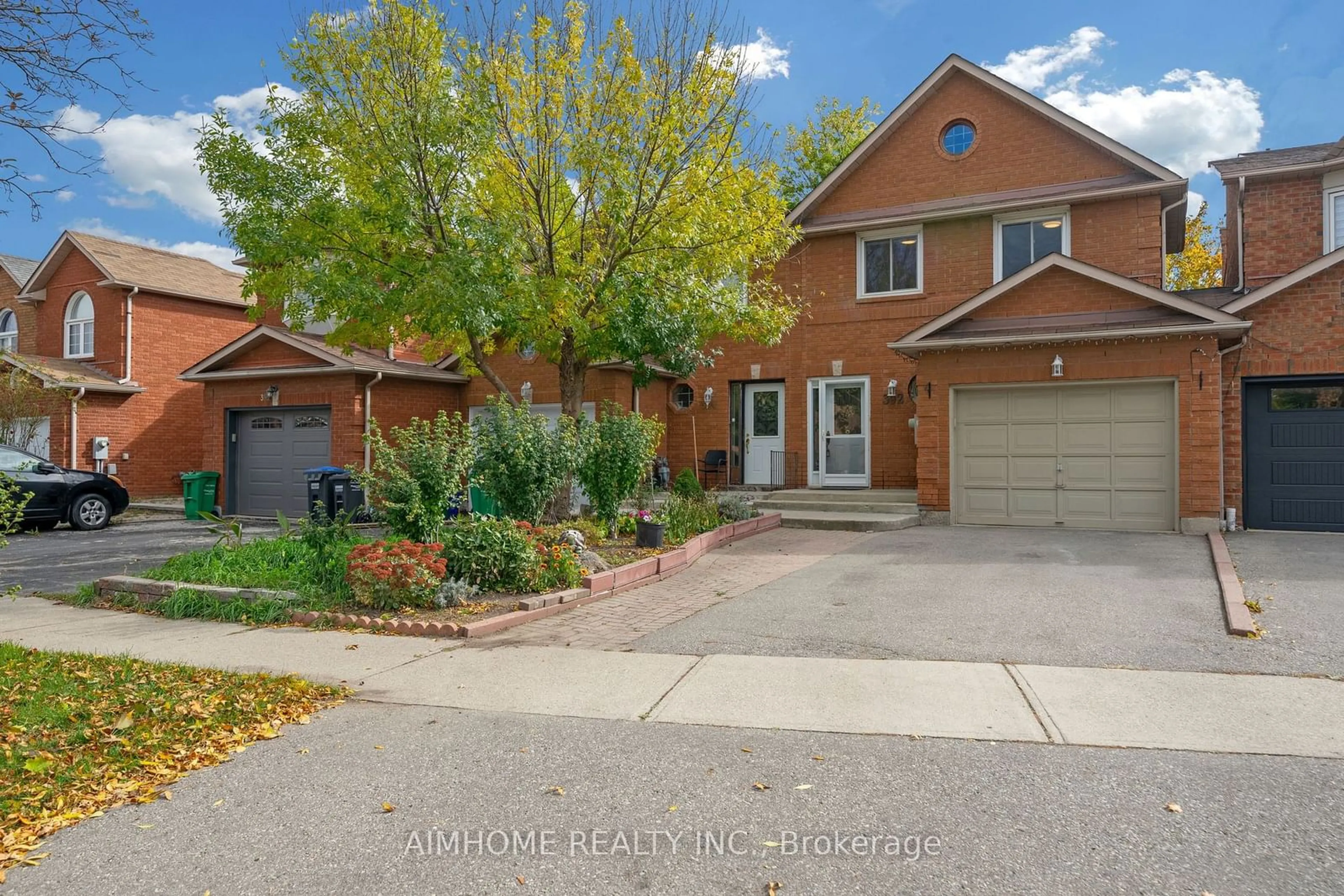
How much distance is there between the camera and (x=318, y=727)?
4711 mm

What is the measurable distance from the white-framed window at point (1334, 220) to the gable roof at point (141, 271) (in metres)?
23.1

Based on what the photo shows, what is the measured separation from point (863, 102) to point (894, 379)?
55.8 feet

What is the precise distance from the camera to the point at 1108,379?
12.7 meters

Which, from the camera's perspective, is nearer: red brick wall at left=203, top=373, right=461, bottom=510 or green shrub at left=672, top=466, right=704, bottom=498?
green shrub at left=672, top=466, right=704, bottom=498

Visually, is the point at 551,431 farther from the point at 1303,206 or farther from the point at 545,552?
the point at 1303,206

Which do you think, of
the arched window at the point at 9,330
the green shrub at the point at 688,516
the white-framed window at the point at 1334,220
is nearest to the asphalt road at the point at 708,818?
the green shrub at the point at 688,516

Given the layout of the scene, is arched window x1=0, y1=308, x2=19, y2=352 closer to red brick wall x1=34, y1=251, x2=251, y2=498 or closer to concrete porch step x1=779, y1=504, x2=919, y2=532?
red brick wall x1=34, y1=251, x2=251, y2=498

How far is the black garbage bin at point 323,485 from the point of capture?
13930mm

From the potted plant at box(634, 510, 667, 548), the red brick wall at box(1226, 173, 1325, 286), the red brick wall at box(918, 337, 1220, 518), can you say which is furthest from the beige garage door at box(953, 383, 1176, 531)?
the potted plant at box(634, 510, 667, 548)

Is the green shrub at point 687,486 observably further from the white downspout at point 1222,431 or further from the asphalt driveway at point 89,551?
the white downspout at point 1222,431

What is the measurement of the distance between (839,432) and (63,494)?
14.8 metres

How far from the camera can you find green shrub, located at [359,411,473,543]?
28.1 feet

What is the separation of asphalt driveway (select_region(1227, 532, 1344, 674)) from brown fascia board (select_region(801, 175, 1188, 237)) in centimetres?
638

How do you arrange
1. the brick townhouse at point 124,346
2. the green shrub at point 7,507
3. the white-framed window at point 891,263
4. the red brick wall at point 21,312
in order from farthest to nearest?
1. the red brick wall at point 21,312
2. the brick townhouse at point 124,346
3. the white-framed window at point 891,263
4. the green shrub at point 7,507
